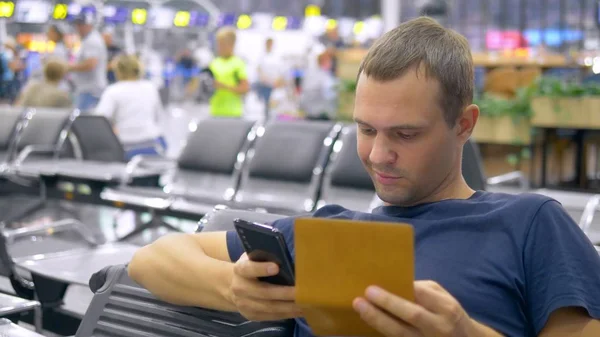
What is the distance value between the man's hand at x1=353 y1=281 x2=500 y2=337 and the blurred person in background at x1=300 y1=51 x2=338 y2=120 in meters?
8.20

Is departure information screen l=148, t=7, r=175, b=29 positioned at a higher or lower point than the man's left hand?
higher

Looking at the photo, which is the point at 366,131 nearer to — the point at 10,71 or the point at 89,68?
the point at 89,68

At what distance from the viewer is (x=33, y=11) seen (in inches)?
633

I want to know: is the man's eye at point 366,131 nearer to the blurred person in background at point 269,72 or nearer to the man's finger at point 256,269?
the man's finger at point 256,269

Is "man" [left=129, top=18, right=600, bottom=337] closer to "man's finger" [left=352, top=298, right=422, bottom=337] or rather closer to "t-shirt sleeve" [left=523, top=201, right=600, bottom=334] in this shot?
"t-shirt sleeve" [left=523, top=201, right=600, bottom=334]

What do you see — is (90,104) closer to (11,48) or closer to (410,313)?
(11,48)

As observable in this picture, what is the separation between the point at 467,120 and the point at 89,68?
7.80 metres

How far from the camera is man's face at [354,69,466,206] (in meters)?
1.51

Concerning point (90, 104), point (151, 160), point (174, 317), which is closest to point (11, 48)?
point (90, 104)

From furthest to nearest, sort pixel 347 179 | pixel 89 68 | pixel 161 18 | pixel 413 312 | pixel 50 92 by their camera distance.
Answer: pixel 161 18, pixel 89 68, pixel 50 92, pixel 347 179, pixel 413 312

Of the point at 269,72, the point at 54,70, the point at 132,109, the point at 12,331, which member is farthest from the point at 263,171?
the point at 269,72

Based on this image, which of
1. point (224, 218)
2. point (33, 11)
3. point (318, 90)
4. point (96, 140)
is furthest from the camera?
point (33, 11)

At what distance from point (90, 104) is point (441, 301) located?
8.24 m

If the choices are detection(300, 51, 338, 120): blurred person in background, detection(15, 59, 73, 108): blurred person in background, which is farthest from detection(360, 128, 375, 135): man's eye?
detection(300, 51, 338, 120): blurred person in background
